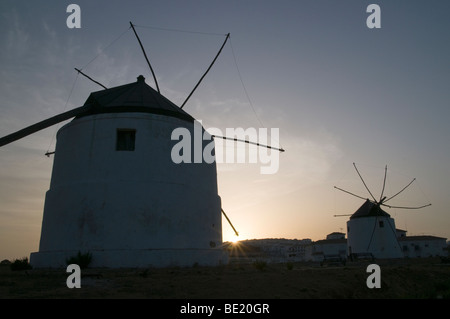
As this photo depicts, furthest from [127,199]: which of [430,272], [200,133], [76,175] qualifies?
[430,272]

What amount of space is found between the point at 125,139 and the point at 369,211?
1290 inches

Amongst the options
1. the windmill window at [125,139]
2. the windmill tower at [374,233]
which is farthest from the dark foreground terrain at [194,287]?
the windmill tower at [374,233]

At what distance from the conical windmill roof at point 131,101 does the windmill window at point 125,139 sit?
35.5 inches

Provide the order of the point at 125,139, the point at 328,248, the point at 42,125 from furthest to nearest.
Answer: the point at 328,248 < the point at 125,139 < the point at 42,125

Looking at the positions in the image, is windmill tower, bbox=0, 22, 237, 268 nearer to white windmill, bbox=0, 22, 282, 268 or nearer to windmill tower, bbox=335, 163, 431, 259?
white windmill, bbox=0, 22, 282, 268

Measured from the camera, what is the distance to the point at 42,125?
1453 cm

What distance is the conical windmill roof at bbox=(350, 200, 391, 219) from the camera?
40062 millimetres

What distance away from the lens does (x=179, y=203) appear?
48.3ft

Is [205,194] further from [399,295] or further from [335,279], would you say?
[399,295]

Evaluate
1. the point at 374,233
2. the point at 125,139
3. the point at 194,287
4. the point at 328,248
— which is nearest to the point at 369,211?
the point at 374,233

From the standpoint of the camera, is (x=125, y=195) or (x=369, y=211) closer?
(x=125, y=195)

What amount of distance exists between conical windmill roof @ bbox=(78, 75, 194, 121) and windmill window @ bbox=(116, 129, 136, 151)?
901 millimetres

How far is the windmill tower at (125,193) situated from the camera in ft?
44.0

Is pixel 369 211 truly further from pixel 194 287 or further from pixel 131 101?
pixel 194 287
